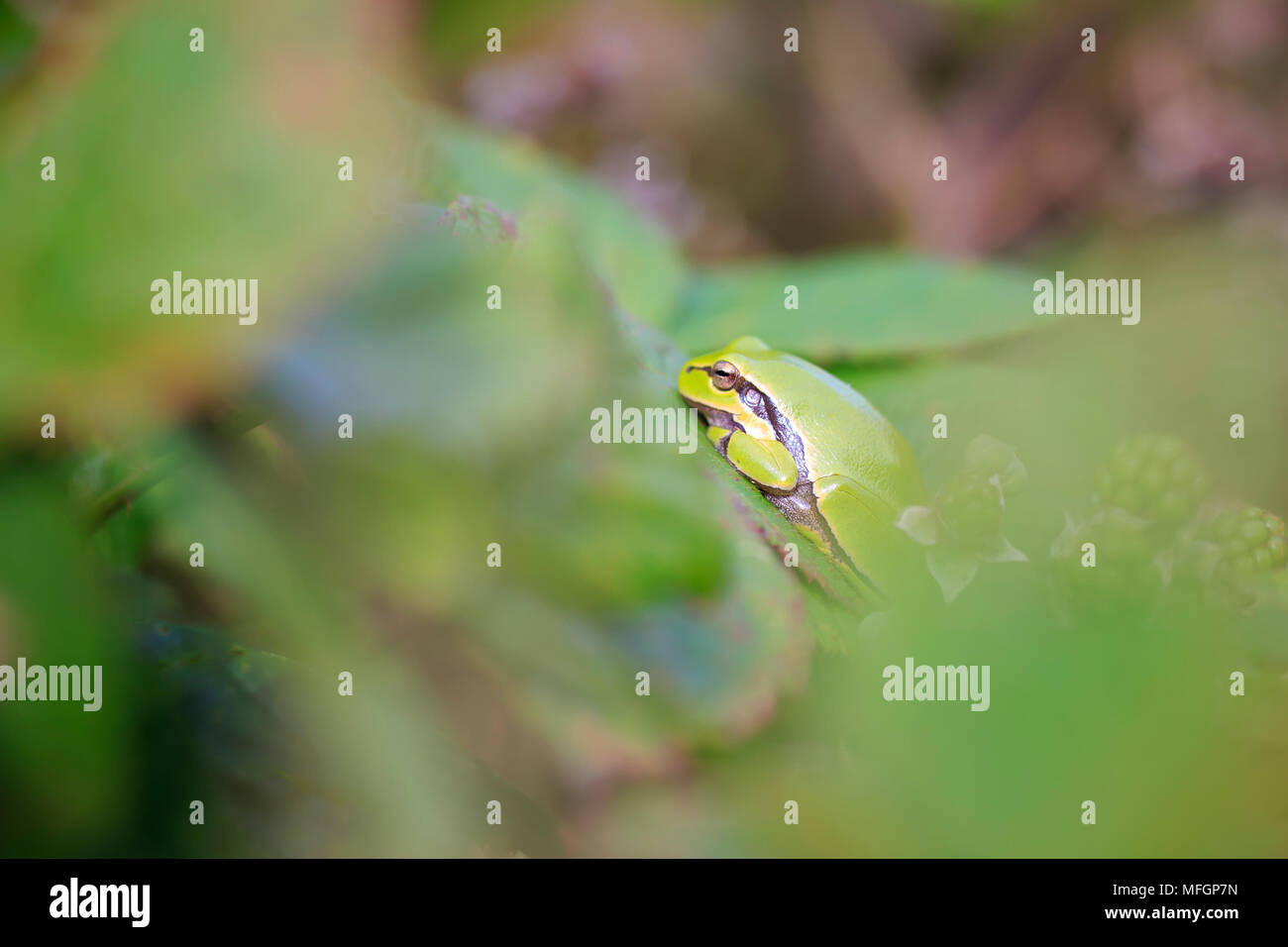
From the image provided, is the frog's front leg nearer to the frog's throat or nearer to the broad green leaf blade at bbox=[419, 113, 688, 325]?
the frog's throat

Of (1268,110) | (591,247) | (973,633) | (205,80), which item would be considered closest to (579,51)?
(591,247)

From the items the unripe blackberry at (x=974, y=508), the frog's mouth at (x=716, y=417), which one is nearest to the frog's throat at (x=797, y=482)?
the frog's mouth at (x=716, y=417)

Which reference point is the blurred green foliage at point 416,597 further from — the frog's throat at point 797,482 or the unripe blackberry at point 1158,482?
the frog's throat at point 797,482

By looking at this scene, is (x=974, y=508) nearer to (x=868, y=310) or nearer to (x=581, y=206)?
(x=868, y=310)

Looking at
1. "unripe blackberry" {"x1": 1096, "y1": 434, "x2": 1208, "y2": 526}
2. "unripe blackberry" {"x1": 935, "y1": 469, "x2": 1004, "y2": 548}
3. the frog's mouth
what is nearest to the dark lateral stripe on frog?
the frog's mouth

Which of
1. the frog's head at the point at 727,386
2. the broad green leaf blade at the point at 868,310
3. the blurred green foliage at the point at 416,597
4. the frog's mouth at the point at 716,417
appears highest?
the broad green leaf blade at the point at 868,310

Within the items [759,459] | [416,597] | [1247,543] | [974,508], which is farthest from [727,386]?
[416,597]

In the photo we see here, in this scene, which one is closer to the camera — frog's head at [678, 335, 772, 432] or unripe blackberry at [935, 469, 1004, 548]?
unripe blackberry at [935, 469, 1004, 548]

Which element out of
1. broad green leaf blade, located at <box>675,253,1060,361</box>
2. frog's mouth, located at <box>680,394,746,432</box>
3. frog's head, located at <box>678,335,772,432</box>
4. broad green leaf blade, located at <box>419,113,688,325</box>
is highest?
broad green leaf blade, located at <box>419,113,688,325</box>
